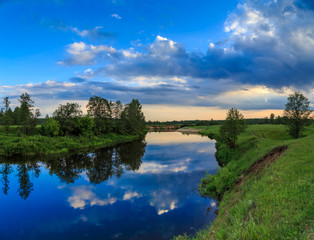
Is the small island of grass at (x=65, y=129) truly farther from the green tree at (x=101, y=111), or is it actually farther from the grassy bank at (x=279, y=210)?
the grassy bank at (x=279, y=210)

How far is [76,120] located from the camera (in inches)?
2361

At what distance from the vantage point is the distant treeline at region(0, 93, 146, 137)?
5338cm

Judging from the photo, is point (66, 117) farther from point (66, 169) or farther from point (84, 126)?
point (66, 169)

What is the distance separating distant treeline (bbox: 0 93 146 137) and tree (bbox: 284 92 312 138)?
55.6 metres

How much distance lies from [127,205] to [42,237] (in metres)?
7.02

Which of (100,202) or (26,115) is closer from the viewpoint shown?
(100,202)

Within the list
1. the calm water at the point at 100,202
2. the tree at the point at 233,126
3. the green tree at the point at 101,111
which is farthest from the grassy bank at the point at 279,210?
the green tree at the point at 101,111

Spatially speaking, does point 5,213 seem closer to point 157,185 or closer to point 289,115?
point 157,185

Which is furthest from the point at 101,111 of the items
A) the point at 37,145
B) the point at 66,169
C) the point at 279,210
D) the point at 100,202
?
the point at 279,210

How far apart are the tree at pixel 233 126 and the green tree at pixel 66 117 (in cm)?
4763

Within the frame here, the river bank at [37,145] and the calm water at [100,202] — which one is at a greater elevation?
the river bank at [37,145]

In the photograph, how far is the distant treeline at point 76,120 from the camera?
175 ft

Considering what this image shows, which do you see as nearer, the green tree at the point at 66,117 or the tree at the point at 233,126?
the tree at the point at 233,126

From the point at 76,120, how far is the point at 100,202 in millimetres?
48109
